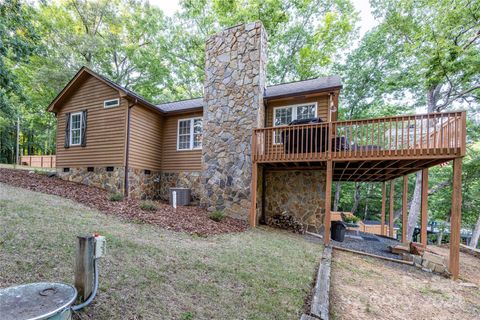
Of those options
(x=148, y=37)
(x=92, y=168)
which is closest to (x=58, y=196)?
(x=92, y=168)

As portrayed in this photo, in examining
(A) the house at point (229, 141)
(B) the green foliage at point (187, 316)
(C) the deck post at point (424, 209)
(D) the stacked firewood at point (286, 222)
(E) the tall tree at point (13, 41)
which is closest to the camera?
(B) the green foliage at point (187, 316)

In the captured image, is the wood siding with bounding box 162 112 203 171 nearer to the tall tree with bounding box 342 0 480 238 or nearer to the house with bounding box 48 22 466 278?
the house with bounding box 48 22 466 278

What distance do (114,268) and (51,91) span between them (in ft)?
62.9

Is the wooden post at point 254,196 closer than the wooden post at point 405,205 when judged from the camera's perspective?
Yes

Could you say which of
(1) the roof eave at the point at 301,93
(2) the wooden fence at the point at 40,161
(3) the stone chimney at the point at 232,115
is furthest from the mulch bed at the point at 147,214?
(2) the wooden fence at the point at 40,161

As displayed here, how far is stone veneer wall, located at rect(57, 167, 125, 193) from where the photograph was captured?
9.37m

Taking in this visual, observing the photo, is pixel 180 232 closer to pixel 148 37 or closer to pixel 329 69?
pixel 329 69

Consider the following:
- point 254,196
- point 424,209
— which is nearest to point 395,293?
point 424,209

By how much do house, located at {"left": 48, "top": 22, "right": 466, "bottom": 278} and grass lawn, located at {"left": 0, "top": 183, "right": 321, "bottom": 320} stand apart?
322cm

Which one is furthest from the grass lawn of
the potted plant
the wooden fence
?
the wooden fence

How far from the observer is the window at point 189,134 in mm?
10516

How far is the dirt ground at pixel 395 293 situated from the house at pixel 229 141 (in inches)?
68.6

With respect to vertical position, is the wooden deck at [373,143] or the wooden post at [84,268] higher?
the wooden deck at [373,143]

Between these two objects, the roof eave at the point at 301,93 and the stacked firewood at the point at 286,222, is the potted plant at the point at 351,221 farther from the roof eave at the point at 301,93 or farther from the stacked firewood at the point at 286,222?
the roof eave at the point at 301,93
